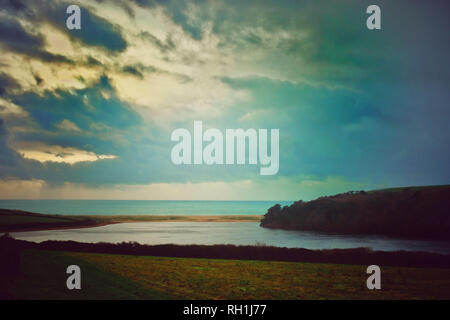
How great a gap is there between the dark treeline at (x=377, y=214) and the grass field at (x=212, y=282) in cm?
3195

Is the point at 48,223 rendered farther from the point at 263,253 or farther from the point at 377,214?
the point at 377,214

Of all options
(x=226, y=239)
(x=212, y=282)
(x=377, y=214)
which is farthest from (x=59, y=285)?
(x=377, y=214)

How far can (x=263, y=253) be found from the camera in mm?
26984

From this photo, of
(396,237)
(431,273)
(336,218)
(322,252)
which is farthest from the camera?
(336,218)

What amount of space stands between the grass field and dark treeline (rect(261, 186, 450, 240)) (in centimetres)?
3195

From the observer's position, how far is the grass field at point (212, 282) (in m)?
12.2

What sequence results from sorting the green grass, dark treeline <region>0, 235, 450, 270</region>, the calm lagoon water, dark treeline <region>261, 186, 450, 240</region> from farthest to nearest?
dark treeline <region>261, 186, 450, 240</region>, the calm lagoon water, dark treeline <region>0, 235, 450, 270</region>, the green grass

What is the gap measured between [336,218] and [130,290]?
162 ft

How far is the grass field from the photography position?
12.2 meters

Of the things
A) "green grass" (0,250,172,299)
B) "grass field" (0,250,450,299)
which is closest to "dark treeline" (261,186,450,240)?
"grass field" (0,250,450,299)

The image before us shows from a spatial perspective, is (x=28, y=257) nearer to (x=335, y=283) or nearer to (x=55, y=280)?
(x=55, y=280)

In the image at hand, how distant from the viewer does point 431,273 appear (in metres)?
18.9

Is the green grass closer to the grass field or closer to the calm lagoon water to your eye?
the grass field
